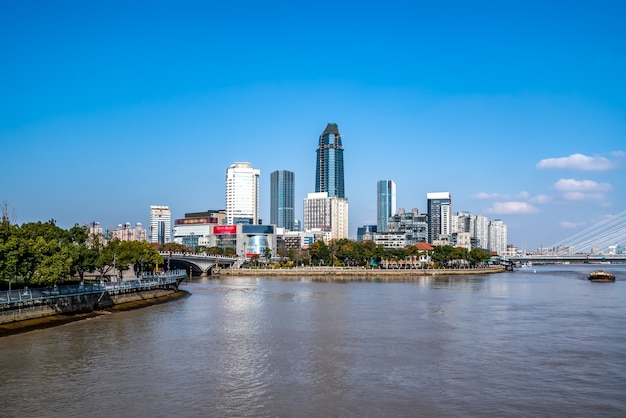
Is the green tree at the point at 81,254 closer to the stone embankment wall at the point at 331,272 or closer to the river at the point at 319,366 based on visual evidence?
the river at the point at 319,366

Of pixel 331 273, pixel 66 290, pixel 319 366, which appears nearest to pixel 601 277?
pixel 331 273

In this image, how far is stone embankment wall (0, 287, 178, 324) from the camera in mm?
41969

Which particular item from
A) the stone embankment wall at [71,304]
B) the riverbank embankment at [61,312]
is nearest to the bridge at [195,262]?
the stone embankment wall at [71,304]

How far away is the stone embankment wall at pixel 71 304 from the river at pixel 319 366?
215 centimetres

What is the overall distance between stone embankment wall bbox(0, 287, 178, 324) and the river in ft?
7.06

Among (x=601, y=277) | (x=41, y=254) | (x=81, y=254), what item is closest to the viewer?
(x=41, y=254)

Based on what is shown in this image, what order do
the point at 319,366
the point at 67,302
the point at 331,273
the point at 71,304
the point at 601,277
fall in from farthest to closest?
the point at 331,273 → the point at 601,277 → the point at 71,304 → the point at 67,302 → the point at 319,366

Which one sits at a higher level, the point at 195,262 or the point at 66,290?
the point at 66,290

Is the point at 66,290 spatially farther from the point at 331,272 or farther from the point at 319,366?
the point at 331,272

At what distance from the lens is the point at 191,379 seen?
29.7 m

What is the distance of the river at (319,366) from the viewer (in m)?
25.4

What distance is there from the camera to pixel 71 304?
50219 millimetres

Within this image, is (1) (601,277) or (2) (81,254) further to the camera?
(1) (601,277)

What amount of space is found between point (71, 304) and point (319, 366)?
27.5m
